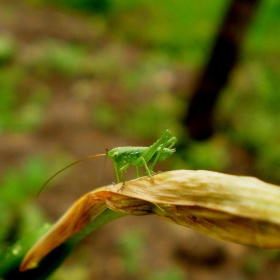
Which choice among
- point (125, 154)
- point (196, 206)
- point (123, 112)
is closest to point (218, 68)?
point (123, 112)

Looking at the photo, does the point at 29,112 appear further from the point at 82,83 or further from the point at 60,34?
the point at 60,34

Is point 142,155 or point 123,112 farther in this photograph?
point 123,112

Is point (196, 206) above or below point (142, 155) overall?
above

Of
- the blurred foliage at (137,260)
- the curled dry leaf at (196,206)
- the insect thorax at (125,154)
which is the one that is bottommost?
the blurred foliage at (137,260)

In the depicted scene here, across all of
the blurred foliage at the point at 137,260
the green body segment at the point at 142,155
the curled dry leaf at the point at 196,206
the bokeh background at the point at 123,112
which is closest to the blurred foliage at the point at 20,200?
the bokeh background at the point at 123,112

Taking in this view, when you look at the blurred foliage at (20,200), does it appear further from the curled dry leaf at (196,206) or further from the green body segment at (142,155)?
the curled dry leaf at (196,206)

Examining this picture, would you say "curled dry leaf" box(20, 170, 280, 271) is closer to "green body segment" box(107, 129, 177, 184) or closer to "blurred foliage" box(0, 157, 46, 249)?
"green body segment" box(107, 129, 177, 184)

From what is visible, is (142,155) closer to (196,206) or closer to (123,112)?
(196,206)

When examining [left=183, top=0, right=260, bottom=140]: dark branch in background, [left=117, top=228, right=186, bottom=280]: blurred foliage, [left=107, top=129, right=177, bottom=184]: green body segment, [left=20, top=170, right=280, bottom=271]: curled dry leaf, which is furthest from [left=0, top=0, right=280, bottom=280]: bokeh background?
[left=20, top=170, right=280, bottom=271]: curled dry leaf
